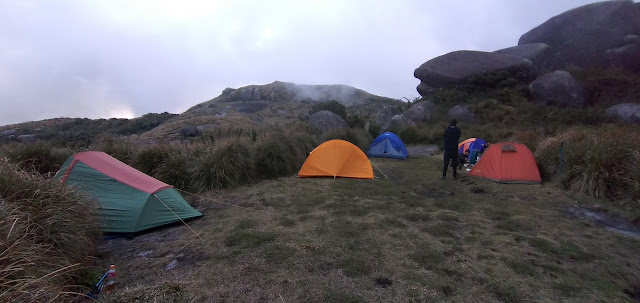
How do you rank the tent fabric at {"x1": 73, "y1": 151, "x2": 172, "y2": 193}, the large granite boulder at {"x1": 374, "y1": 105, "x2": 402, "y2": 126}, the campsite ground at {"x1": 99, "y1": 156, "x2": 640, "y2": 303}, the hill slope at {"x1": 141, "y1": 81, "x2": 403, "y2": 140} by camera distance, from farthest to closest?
the hill slope at {"x1": 141, "y1": 81, "x2": 403, "y2": 140} → the large granite boulder at {"x1": 374, "y1": 105, "x2": 402, "y2": 126} → the tent fabric at {"x1": 73, "y1": 151, "x2": 172, "y2": 193} → the campsite ground at {"x1": 99, "y1": 156, "x2": 640, "y2": 303}

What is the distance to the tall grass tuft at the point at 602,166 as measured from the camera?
287 inches

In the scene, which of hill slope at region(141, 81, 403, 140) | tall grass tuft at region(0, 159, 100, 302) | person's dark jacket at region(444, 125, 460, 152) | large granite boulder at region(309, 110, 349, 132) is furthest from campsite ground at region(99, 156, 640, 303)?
hill slope at region(141, 81, 403, 140)

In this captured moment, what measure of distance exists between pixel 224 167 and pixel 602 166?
28.4ft

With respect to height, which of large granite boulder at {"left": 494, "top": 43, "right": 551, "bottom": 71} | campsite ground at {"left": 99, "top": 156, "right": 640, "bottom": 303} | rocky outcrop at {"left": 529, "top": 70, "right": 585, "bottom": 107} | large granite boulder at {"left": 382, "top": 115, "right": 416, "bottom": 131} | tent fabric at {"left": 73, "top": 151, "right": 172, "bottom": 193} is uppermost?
large granite boulder at {"left": 494, "top": 43, "right": 551, "bottom": 71}

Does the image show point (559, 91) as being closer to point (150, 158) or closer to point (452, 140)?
point (452, 140)

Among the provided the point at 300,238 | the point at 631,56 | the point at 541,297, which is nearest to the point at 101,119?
the point at 300,238

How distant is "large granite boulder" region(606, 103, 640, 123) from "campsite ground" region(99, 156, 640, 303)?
15.8 meters

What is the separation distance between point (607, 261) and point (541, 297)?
5.46ft

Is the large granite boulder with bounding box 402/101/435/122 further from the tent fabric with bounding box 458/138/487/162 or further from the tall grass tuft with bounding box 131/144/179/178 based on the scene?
the tall grass tuft with bounding box 131/144/179/178

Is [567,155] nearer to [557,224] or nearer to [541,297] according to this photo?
[557,224]

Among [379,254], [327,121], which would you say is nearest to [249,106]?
[327,121]

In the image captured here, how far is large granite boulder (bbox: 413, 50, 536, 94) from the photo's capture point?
27.2 meters

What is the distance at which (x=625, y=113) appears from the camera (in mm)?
19312

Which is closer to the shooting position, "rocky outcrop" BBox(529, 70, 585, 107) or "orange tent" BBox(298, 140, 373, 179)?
"orange tent" BBox(298, 140, 373, 179)
